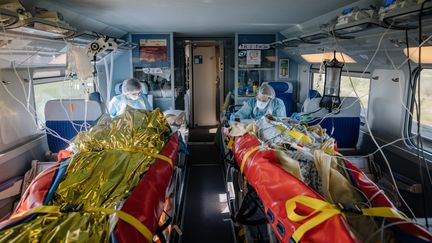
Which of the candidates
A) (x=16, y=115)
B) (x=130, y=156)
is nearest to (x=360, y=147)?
(x=130, y=156)

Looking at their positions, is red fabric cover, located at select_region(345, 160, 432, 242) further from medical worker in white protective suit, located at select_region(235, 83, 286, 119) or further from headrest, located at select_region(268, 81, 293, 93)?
headrest, located at select_region(268, 81, 293, 93)

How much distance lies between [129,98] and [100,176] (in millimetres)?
3618

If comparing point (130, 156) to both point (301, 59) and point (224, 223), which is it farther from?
point (301, 59)

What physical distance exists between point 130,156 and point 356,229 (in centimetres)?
159

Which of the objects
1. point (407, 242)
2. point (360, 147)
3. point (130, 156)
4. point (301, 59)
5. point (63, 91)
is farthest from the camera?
point (301, 59)

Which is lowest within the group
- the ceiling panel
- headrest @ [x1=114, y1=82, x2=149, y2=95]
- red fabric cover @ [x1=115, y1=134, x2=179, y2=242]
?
red fabric cover @ [x1=115, y1=134, x2=179, y2=242]

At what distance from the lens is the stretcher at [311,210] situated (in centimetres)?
131

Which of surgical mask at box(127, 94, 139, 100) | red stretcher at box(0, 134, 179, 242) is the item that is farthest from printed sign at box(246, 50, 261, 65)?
red stretcher at box(0, 134, 179, 242)

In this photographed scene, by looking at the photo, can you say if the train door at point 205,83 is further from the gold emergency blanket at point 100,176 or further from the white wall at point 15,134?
the gold emergency blanket at point 100,176

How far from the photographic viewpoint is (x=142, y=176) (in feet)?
6.76

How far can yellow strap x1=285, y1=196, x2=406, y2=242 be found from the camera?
134 centimetres

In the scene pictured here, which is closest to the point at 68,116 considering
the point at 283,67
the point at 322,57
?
the point at 322,57

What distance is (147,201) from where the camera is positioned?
179cm

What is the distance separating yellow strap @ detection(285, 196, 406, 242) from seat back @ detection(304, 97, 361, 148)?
276cm
